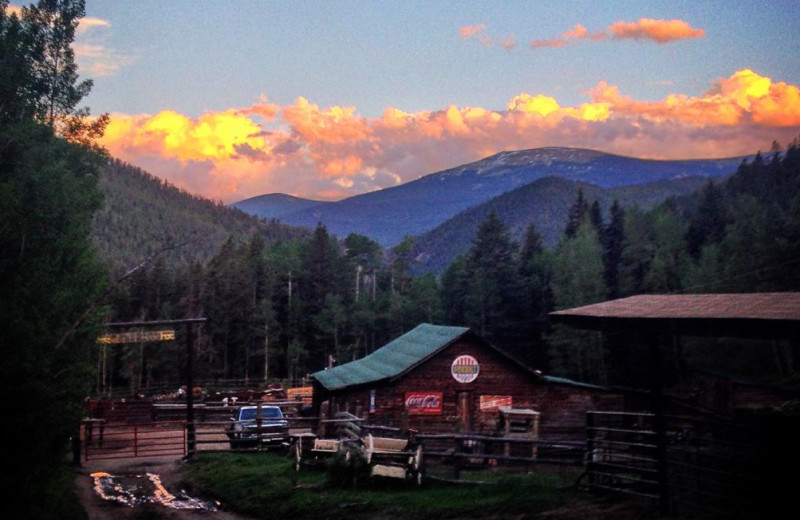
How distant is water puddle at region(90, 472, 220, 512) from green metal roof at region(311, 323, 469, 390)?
30.5 feet

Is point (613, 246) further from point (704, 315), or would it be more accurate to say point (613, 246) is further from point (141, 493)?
point (704, 315)

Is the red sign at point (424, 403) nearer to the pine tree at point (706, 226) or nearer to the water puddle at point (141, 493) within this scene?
the water puddle at point (141, 493)

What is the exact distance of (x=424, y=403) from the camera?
2994 cm

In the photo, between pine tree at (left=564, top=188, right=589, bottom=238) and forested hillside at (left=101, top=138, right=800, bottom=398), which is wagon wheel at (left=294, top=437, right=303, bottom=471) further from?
pine tree at (left=564, top=188, right=589, bottom=238)

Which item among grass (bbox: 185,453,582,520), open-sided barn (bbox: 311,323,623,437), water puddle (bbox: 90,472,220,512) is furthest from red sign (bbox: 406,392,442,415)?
water puddle (bbox: 90,472,220,512)

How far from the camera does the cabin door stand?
98.9 feet

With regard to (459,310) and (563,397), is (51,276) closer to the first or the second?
(563,397)

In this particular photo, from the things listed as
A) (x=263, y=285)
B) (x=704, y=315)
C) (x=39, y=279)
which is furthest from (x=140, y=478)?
(x=263, y=285)

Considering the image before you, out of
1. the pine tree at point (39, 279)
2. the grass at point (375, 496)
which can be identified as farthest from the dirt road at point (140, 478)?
the pine tree at point (39, 279)

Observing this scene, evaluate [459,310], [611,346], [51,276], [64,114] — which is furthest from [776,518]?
[459,310]

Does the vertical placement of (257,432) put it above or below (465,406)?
→ below

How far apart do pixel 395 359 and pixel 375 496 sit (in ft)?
52.8

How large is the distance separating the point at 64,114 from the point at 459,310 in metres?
52.1

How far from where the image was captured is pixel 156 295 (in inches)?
3514
